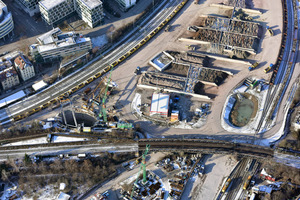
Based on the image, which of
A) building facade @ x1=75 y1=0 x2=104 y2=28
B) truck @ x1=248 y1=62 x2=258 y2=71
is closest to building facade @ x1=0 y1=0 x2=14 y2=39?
building facade @ x1=75 y1=0 x2=104 y2=28

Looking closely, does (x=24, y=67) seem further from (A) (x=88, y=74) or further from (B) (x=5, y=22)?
(B) (x=5, y=22)

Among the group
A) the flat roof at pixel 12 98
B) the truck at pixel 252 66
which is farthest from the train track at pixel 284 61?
the flat roof at pixel 12 98

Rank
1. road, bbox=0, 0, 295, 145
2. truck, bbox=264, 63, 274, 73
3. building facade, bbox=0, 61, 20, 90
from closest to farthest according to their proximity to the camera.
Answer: road, bbox=0, 0, 295, 145 → building facade, bbox=0, 61, 20, 90 → truck, bbox=264, 63, 274, 73

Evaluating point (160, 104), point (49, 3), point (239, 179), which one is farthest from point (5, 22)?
point (239, 179)

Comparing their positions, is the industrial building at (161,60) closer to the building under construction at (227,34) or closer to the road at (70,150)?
the building under construction at (227,34)

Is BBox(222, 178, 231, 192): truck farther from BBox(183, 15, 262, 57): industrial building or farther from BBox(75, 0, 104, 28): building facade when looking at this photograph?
BBox(75, 0, 104, 28): building facade
